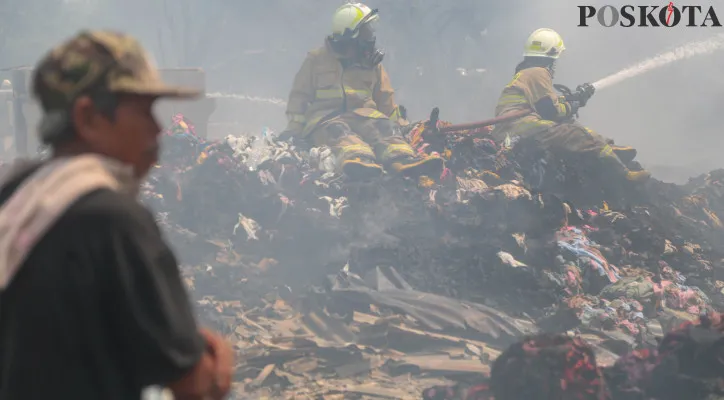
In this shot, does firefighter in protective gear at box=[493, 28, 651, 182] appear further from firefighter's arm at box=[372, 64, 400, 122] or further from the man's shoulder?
the man's shoulder

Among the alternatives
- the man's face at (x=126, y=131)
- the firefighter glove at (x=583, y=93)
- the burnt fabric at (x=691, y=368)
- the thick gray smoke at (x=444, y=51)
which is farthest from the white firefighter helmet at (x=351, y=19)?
the thick gray smoke at (x=444, y=51)

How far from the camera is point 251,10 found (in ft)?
124

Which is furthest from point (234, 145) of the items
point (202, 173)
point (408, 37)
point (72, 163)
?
point (408, 37)

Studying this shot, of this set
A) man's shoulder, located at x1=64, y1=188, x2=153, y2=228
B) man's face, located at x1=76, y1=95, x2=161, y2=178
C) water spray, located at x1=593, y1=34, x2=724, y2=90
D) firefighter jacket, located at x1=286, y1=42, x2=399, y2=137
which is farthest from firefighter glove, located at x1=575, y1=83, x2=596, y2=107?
water spray, located at x1=593, y1=34, x2=724, y2=90

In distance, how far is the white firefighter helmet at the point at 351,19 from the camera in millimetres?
10633

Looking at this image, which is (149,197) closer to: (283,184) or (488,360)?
(283,184)

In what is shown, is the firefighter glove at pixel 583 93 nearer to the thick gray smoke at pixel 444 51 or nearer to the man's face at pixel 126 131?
the thick gray smoke at pixel 444 51

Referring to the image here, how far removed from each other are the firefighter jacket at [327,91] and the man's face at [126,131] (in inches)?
362

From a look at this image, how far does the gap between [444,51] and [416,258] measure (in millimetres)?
26345

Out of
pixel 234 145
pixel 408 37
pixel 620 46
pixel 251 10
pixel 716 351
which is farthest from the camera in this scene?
pixel 251 10

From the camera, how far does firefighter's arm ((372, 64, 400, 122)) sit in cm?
1135

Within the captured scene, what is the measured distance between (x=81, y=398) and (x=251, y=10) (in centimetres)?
3814

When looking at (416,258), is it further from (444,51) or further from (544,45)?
(444,51)

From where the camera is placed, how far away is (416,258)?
324 inches
